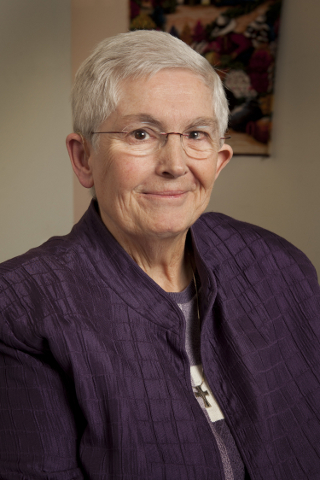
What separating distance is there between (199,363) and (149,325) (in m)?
0.19

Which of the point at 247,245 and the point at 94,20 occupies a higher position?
the point at 94,20

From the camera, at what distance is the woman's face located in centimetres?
111

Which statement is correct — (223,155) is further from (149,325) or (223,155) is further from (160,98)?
(149,325)

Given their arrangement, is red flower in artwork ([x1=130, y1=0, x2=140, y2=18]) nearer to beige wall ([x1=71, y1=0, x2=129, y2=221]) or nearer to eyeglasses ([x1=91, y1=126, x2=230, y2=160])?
beige wall ([x1=71, y1=0, x2=129, y2=221])

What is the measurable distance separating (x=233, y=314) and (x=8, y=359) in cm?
59

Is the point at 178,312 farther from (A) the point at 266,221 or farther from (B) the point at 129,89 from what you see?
(A) the point at 266,221

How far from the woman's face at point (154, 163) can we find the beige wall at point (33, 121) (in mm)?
1303

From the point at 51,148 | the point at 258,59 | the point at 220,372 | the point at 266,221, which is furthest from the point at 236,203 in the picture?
the point at 220,372

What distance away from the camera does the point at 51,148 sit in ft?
8.86

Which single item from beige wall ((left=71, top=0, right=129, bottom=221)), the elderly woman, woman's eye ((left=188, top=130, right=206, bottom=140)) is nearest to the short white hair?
the elderly woman

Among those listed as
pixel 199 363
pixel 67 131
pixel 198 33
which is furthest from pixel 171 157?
pixel 198 33

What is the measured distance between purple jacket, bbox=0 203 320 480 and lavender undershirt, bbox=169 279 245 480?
23 millimetres

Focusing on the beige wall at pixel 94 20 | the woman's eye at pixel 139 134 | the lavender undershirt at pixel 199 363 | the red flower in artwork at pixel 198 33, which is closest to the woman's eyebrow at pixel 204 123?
the woman's eye at pixel 139 134

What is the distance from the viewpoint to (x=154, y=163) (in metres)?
1.15
